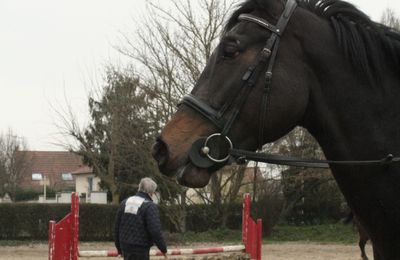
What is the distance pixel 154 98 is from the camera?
22281mm

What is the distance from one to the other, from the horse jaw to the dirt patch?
14041 mm

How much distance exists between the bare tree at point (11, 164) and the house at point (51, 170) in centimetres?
379

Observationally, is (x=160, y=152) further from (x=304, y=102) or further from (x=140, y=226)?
(x=140, y=226)

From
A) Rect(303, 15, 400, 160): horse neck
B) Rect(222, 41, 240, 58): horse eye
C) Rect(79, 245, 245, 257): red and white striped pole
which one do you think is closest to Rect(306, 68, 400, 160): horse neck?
Rect(303, 15, 400, 160): horse neck

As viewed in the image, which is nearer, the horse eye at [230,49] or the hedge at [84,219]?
the horse eye at [230,49]

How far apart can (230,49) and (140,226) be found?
5686mm

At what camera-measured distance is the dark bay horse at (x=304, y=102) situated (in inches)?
98.0

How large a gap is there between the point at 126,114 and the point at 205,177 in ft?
71.3

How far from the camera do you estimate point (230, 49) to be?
256 centimetres

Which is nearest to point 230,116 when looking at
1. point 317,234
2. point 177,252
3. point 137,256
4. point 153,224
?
point 153,224

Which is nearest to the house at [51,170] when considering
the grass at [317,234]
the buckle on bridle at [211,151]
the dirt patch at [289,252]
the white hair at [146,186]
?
the grass at [317,234]

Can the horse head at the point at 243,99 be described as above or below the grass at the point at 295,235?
above

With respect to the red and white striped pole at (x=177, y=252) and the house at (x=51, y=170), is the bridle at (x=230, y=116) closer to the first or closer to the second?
the red and white striped pole at (x=177, y=252)

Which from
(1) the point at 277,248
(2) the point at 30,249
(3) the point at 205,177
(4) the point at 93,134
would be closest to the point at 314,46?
(3) the point at 205,177
